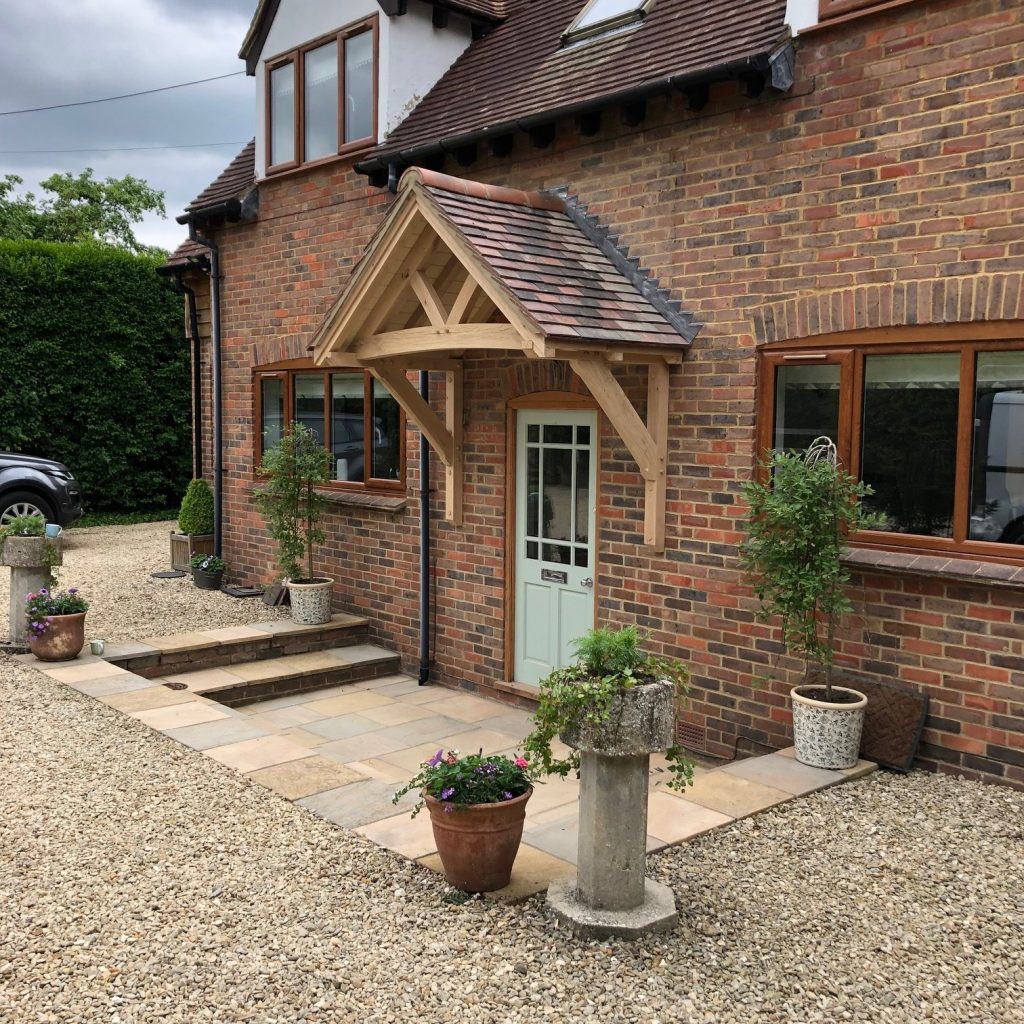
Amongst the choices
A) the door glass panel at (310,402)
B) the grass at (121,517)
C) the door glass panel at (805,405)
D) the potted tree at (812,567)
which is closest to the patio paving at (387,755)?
the potted tree at (812,567)

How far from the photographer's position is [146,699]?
24.0 ft

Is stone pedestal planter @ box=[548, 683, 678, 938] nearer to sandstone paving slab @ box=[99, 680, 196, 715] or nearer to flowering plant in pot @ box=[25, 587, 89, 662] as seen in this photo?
sandstone paving slab @ box=[99, 680, 196, 715]

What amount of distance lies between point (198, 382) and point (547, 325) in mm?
7805

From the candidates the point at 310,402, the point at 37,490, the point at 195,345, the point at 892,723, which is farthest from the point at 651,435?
the point at 37,490

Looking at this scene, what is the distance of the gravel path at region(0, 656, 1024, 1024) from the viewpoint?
3457mm

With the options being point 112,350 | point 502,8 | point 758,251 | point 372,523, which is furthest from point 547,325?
point 112,350

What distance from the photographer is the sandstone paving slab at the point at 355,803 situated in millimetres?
5211

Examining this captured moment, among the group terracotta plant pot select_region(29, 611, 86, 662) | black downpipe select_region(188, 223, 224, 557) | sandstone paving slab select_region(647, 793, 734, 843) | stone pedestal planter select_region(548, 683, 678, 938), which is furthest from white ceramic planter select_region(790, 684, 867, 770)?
black downpipe select_region(188, 223, 224, 557)

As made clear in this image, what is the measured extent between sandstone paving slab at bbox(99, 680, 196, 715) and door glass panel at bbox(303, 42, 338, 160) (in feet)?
17.7

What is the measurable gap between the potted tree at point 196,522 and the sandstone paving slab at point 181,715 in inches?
206

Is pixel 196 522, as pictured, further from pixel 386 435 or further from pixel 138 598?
pixel 386 435

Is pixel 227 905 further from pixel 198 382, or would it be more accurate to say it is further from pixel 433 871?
pixel 198 382

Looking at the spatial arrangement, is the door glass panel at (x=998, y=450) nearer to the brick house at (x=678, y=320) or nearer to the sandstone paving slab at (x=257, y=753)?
the brick house at (x=678, y=320)

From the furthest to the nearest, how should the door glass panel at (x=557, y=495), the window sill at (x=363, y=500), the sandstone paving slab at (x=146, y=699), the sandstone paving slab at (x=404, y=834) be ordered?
the window sill at (x=363, y=500)
the door glass panel at (x=557, y=495)
the sandstone paving slab at (x=146, y=699)
the sandstone paving slab at (x=404, y=834)
